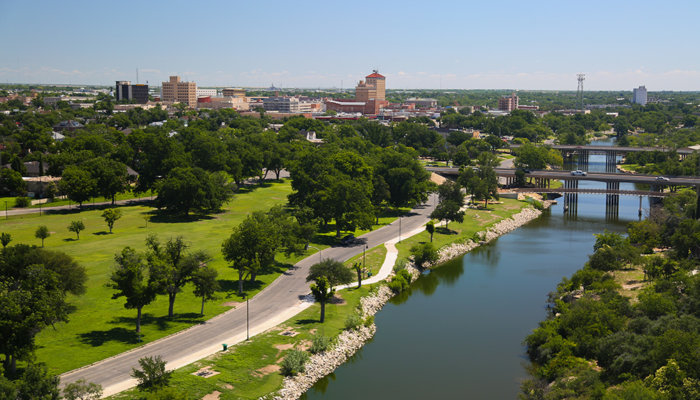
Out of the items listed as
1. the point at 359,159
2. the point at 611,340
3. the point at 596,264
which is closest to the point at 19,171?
the point at 359,159

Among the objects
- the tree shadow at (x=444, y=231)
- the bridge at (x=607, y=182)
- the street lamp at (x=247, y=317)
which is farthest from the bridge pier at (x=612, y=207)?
the street lamp at (x=247, y=317)

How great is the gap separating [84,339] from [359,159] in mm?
49793

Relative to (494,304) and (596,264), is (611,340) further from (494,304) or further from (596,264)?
(596,264)

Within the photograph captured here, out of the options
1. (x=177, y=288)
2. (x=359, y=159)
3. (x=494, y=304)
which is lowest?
(x=494, y=304)

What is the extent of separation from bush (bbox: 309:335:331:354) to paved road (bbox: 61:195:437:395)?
4.12 meters

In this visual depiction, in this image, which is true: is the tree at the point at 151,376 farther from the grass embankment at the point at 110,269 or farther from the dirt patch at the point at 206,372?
the grass embankment at the point at 110,269

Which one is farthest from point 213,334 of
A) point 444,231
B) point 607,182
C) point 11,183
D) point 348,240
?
point 607,182

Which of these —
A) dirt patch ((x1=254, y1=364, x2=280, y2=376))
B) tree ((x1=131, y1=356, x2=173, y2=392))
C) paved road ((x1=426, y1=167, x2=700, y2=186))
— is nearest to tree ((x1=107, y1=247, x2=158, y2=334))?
tree ((x1=131, y1=356, x2=173, y2=392))

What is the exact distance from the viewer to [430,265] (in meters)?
69.1

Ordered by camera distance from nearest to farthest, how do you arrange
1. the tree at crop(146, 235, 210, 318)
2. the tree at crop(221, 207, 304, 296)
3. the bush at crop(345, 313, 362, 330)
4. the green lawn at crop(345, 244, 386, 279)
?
the tree at crop(146, 235, 210, 318)
the bush at crop(345, 313, 362, 330)
the tree at crop(221, 207, 304, 296)
the green lawn at crop(345, 244, 386, 279)

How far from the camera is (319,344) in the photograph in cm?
4384

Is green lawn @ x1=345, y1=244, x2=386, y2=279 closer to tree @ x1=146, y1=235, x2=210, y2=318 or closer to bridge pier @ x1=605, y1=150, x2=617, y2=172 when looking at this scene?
tree @ x1=146, y1=235, x2=210, y2=318

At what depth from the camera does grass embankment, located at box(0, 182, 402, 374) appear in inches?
1626

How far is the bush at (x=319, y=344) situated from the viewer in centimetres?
4350
